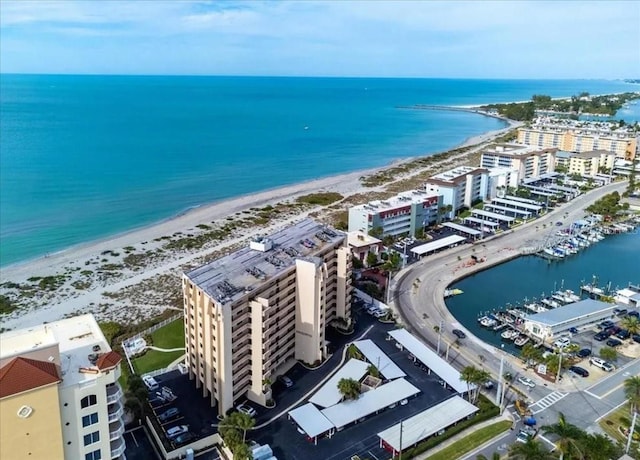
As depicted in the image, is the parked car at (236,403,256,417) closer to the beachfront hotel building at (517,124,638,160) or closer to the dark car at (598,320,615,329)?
the dark car at (598,320,615,329)

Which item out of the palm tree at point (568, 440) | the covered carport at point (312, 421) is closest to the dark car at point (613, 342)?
the palm tree at point (568, 440)

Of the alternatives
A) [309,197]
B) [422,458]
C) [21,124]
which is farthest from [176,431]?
[21,124]

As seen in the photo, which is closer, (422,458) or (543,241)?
(422,458)

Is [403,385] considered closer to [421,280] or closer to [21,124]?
[421,280]

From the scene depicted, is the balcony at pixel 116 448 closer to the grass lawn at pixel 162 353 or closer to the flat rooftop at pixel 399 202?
the grass lawn at pixel 162 353

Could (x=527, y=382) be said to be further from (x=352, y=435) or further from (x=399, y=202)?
(x=399, y=202)

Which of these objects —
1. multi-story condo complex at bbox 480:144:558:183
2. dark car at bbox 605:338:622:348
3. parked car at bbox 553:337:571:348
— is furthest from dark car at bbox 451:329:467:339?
multi-story condo complex at bbox 480:144:558:183
